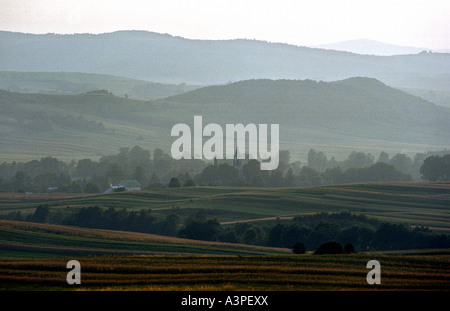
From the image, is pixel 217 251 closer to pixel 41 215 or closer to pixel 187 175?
pixel 41 215

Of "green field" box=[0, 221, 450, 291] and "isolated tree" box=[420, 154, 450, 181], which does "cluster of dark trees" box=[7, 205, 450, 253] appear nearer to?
"green field" box=[0, 221, 450, 291]

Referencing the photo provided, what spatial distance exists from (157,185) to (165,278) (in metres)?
96.8

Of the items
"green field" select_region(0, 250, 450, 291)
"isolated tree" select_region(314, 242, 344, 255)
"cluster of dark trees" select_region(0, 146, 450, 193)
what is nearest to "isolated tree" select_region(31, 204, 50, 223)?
"cluster of dark trees" select_region(0, 146, 450, 193)

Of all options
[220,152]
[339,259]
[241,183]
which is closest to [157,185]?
[241,183]

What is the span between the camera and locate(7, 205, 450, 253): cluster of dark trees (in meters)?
66.4

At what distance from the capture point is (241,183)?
13075 centimetres

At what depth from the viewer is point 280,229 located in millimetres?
70688

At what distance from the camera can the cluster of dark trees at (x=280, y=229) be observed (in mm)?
66375

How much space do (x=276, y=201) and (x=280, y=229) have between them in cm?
3064

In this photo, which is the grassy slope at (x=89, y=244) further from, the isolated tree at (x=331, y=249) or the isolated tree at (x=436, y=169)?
the isolated tree at (x=436, y=169)

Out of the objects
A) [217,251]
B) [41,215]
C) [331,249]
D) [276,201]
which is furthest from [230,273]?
[276,201]

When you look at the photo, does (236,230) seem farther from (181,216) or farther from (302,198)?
(302,198)

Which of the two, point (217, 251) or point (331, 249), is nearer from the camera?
point (331, 249)

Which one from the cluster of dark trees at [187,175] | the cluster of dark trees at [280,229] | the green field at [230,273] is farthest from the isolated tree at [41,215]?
the green field at [230,273]
